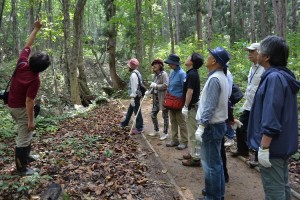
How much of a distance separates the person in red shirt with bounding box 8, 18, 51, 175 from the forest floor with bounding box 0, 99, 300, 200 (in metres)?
0.40

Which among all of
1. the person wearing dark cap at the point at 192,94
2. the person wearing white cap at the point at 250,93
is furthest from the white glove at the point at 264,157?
the person wearing dark cap at the point at 192,94

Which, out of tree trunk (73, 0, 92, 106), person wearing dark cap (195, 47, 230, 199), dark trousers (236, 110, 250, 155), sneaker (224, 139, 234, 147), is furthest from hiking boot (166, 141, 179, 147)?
tree trunk (73, 0, 92, 106)

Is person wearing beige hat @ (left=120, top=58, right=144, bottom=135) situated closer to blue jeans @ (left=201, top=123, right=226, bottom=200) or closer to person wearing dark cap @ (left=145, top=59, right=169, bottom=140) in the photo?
person wearing dark cap @ (left=145, top=59, right=169, bottom=140)

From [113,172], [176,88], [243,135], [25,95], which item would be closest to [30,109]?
[25,95]

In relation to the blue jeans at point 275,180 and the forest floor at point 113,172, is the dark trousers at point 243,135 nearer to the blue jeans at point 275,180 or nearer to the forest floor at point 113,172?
the forest floor at point 113,172

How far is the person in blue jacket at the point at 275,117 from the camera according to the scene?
304 cm

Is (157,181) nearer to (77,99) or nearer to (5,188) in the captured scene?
(5,188)

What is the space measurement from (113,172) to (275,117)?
3.47 meters

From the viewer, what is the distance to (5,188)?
15.1ft

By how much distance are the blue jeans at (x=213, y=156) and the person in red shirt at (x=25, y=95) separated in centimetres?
284

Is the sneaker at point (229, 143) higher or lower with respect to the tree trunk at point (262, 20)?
lower

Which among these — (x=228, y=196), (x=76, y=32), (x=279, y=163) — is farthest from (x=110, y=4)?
(x=279, y=163)

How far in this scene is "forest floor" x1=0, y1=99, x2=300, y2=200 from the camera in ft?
16.0

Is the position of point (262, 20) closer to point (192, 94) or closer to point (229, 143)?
point (229, 143)
